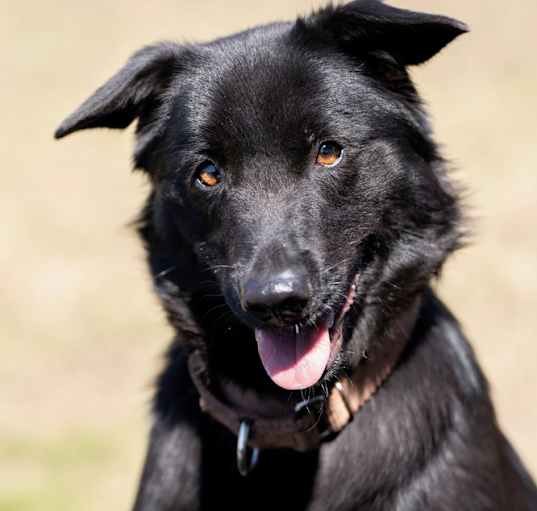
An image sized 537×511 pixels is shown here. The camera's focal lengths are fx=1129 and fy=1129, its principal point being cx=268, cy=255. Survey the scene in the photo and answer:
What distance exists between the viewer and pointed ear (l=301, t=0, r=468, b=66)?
137 inches

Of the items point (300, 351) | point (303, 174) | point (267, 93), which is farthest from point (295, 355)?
point (267, 93)

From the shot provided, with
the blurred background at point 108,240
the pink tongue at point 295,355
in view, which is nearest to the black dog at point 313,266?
the pink tongue at point 295,355

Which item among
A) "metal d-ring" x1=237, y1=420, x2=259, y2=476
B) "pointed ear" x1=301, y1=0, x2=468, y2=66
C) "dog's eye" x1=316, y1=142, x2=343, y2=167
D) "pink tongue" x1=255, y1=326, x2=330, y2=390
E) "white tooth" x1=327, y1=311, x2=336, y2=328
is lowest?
"metal d-ring" x1=237, y1=420, x2=259, y2=476

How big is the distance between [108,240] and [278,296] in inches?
291

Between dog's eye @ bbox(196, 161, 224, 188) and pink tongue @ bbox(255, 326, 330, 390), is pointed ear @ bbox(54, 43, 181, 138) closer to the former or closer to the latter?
dog's eye @ bbox(196, 161, 224, 188)

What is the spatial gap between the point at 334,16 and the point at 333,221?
0.70 m

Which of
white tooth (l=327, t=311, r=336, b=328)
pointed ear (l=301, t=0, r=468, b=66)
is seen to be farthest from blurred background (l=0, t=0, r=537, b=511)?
white tooth (l=327, t=311, r=336, b=328)

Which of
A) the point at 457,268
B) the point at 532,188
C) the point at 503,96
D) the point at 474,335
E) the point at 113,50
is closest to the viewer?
the point at 474,335

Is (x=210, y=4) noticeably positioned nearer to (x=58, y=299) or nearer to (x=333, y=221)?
(x=58, y=299)

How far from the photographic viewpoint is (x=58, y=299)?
31.2 ft

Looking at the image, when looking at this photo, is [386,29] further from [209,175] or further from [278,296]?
[278,296]

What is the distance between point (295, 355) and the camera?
3486 millimetres

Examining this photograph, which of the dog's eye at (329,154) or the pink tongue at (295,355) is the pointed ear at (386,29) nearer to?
the dog's eye at (329,154)

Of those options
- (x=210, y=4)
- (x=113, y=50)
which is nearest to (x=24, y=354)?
(x=113, y=50)
